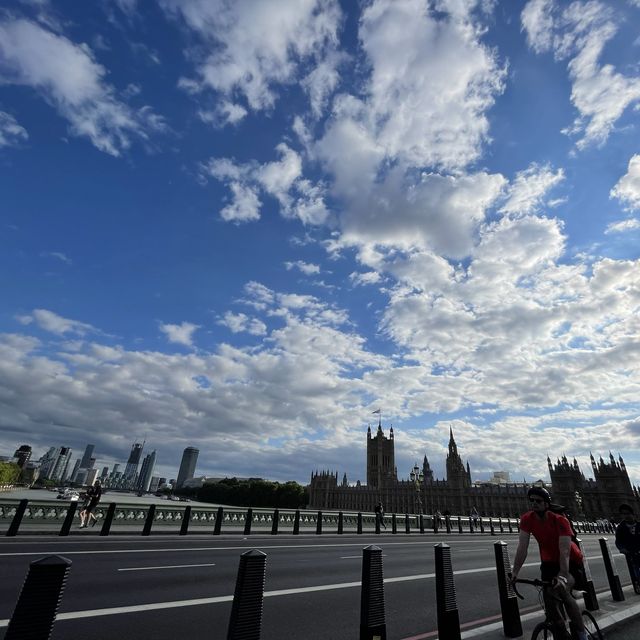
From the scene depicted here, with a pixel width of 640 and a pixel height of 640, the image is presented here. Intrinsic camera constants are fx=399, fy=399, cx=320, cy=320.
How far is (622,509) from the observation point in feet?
33.7

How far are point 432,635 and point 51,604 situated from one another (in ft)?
20.0

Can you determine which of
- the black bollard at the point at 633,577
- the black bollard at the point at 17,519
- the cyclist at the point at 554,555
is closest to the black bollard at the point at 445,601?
the cyclist at the point at 554,555

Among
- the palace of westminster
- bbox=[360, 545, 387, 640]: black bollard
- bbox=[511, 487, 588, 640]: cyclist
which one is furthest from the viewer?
the palace of westminster

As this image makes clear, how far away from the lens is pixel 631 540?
10.1 metres

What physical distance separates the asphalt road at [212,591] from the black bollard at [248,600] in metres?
3.25

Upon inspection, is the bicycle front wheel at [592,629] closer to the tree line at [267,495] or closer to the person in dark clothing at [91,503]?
the person in dark clothing at [91,503]

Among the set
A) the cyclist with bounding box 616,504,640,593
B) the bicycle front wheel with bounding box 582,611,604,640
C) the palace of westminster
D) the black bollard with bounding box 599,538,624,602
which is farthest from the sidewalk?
the palace of westminster

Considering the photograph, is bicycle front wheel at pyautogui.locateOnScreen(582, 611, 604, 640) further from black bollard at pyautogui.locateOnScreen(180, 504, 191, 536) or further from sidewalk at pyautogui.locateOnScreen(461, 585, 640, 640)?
black bollard at pyautogui.locateOnScreen(180, 504, 191, 536)

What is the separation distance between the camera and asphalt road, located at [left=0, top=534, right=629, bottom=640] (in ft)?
21.5

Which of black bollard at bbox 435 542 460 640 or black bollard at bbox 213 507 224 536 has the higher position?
black bollard at bbox 213 507 224 536

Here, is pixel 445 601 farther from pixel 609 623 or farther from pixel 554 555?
pixel 609 623

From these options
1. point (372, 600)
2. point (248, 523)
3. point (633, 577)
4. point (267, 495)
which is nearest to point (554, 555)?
point (372, 600)

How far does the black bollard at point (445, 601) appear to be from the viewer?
5.80 metres

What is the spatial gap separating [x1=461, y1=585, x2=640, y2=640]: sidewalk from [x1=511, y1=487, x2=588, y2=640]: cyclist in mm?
1577
